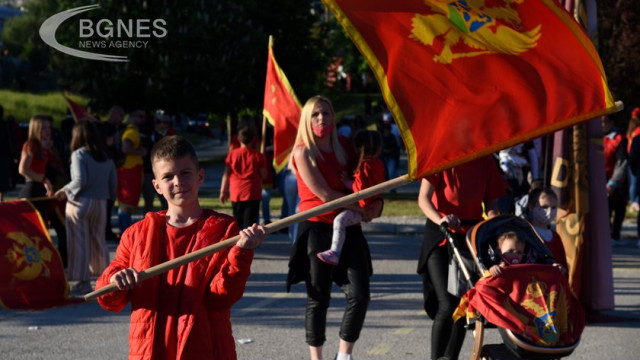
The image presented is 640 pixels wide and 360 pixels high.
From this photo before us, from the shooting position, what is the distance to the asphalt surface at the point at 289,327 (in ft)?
26.7

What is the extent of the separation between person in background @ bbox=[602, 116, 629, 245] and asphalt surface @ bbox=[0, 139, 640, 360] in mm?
2862

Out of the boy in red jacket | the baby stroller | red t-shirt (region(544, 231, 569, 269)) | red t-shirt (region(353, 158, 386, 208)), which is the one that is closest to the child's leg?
red t-shirt (region(353, 158, 386, 208))

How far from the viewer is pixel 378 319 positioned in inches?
375

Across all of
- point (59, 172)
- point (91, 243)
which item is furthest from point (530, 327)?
point (59, 172)

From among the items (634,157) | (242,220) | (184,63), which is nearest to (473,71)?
(242,220)

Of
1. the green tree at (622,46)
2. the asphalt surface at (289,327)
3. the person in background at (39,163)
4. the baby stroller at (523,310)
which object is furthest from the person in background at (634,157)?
→ the green tree at (622,46)

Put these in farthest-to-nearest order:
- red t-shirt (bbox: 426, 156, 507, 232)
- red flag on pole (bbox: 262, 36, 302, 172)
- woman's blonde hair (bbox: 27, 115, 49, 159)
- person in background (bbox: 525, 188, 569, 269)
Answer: red flag on pole (bbox: 262, 36, 302, 172), woman's blonde hair (bbox: 27, 115, 49, 159), person in background (bbox: 525, 188, 569, 269), red t-shirt (bbox: 426, 156, 507, 232)

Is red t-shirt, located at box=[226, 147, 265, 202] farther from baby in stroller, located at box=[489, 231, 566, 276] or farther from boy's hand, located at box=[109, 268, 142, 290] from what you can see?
boy's hand, located at box=[109, 268, 142, 290]

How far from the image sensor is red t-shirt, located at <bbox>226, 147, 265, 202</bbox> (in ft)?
44.4

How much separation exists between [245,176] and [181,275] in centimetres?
903

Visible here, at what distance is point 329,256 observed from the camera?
7.14 metres

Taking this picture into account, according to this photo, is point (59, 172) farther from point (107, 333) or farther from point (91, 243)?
point (107, 333)

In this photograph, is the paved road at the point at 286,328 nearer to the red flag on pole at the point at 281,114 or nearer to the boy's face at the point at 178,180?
the red flag on pole at the point at 281,114

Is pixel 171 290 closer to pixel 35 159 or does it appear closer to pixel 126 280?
pixel 126 280
